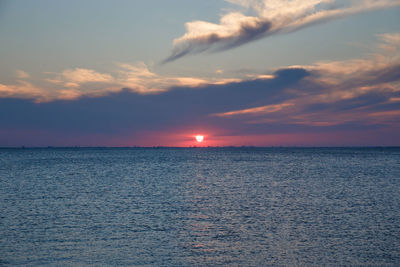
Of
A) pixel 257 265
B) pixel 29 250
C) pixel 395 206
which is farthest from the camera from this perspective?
pixel 395 206

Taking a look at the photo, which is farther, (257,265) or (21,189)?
(21,189)

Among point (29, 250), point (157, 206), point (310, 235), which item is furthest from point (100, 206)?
point (310, 235)

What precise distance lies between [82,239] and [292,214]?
18.8 m

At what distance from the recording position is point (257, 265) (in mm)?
19484

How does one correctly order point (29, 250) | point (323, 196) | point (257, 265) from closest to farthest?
point (257, 265), point (29, 250), point (323, 196)

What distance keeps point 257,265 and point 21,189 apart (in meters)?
44.0

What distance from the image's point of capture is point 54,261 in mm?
19859

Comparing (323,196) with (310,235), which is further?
(323,196)

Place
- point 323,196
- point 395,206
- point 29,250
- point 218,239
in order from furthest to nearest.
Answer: point 323,196, point 395,206, point 218,239, point 29,250

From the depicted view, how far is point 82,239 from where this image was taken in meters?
24.4

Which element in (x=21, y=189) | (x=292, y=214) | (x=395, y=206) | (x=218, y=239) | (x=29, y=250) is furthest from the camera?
(x=21, y=189)

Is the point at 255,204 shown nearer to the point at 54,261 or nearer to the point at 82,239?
the point at 82,239

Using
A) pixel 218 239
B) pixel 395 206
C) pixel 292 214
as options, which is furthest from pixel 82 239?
pixel 395 206

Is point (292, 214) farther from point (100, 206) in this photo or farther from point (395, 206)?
point (100, 206)
